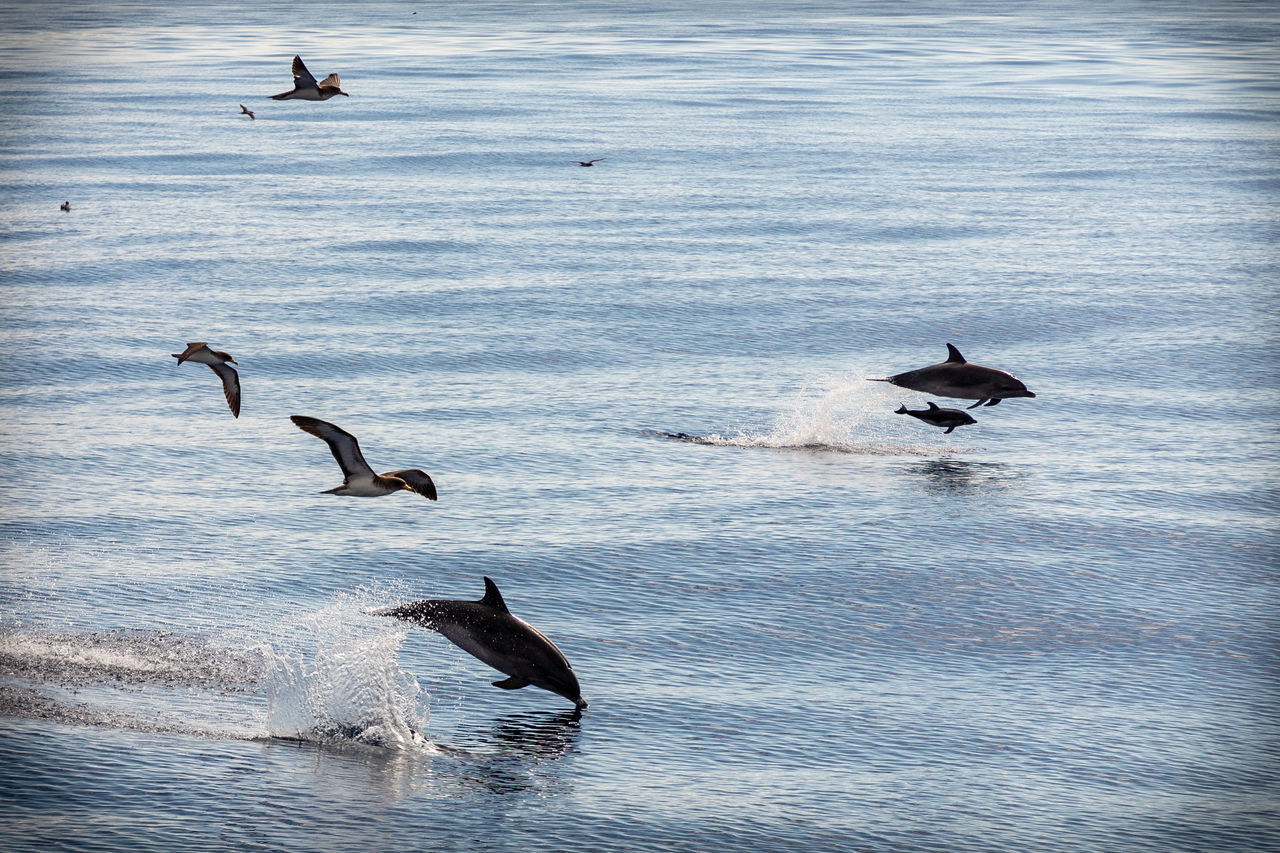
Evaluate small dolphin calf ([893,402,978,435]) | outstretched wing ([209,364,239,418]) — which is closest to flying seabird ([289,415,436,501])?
outstretched wing ([209,364,239,418])

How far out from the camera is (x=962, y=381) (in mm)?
26125

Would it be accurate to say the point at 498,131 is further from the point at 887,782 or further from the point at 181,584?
the point at 887,782

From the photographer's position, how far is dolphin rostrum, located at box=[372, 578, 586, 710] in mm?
16031

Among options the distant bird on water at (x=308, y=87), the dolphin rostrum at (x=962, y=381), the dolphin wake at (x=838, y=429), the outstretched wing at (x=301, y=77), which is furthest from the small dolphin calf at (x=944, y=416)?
the outstretched wing at (x=301, y=77)

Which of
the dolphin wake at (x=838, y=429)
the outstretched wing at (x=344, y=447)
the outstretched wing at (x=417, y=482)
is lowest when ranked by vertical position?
the dolphin wake at (x=838, y=429)

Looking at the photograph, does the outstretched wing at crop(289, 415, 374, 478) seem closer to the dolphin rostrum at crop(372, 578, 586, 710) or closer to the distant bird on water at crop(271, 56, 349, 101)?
the dolphin rostrum at crop(372, 578, 586, 710)

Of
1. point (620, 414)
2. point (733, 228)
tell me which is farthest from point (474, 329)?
point (733, 228)

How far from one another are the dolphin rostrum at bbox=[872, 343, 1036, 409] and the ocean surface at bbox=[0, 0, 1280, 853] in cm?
91

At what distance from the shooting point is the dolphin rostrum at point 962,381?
26094mm

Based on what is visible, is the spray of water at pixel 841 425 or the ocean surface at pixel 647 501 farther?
the spray of water at pixel 841 425

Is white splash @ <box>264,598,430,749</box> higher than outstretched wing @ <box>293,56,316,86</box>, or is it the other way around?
outstretched wing @ <box>293,56,316,86</box>

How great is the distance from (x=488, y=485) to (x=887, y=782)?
10.2 meters

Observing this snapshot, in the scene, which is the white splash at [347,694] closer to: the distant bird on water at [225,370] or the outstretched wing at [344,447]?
the outstretched wing at [344,447]

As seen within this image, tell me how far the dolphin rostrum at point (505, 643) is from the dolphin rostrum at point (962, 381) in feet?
36.1
